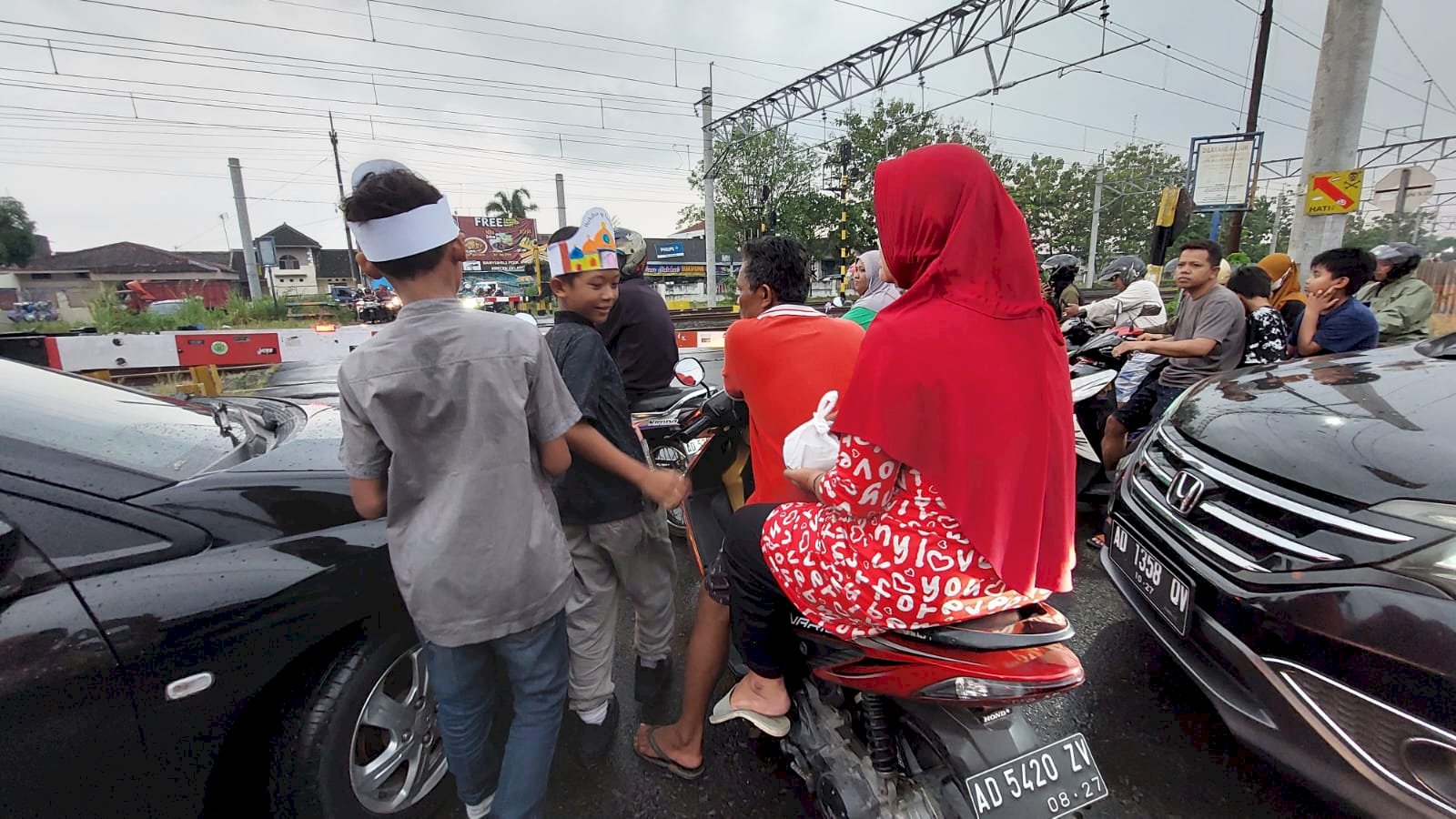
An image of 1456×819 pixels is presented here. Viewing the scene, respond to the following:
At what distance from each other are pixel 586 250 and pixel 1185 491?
7.20 feet

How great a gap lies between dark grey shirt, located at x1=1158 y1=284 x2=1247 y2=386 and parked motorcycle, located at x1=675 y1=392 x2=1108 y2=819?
10.1ft

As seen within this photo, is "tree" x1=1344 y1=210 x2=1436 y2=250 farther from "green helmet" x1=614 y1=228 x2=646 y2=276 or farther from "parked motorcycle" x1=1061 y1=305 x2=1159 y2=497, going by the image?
"green helmet" x1=614 y1=228 x2=646 y2=276

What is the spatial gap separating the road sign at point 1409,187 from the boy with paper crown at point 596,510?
11.5m

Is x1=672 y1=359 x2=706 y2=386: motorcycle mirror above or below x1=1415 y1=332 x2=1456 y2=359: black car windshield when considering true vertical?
below

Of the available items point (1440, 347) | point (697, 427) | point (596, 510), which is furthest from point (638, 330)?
point (1440, 347)

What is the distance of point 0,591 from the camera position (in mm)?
1231

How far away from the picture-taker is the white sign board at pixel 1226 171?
1021 centimetres

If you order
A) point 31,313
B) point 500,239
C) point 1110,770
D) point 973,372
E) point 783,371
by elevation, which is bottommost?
point 1110,770

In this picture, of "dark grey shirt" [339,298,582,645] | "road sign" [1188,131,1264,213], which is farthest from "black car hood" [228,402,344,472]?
"road sign" [1188,131,1264,213]

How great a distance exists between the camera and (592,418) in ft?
6.00

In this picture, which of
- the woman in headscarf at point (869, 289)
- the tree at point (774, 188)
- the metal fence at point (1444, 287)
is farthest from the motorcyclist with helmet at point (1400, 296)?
the tree at point (774, 188)

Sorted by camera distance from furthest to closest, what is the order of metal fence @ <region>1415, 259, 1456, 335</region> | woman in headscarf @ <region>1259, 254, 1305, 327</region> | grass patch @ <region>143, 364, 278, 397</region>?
metal fence @ <region>1415, 259, 1456, 335</region>
grass patch @ <region>143, 364, 278, 397</region>
woman in headscarf @ <region>1259, 254, 1305, 327</region>

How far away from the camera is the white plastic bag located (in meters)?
1.50

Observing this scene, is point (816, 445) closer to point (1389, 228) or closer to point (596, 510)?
point (596, 510)
